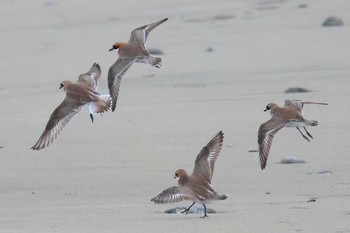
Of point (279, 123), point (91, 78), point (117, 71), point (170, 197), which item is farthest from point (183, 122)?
point (170, 197)

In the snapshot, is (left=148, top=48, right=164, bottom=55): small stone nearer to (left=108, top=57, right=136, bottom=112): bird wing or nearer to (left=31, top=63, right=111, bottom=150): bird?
(left=108, top=57, right=136, bottom=112): bird wing

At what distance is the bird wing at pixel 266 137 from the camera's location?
20.6 feet

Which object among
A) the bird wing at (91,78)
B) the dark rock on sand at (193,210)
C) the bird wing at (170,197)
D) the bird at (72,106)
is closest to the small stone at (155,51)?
the bird wing at (91,78)

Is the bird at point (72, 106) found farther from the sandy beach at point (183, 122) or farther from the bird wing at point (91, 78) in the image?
the sandy beach at point (183, 122)

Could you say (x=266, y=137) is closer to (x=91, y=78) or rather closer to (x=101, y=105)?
(x=101, y=105)

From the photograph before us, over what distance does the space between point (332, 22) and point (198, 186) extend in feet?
20.5

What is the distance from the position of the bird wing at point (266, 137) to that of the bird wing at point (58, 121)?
117 cm

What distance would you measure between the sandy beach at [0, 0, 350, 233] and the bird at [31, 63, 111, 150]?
0.19 meters

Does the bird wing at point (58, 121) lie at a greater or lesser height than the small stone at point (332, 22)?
greater

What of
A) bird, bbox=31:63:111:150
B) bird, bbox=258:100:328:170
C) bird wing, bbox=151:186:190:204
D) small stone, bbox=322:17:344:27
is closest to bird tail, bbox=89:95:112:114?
bird, bbox=31:63:111:150

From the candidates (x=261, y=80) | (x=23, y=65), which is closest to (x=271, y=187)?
(x=261, y=80)

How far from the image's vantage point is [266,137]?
6480mm

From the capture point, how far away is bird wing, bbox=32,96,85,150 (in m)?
6.75

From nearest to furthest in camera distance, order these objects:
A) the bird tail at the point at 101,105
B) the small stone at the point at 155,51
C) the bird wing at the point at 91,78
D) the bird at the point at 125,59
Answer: the bird tail at the point at 101,105 → the bird wing at the point at 91,78 → the bird at the point at 125,59 → the small stone at the point at 155,51
